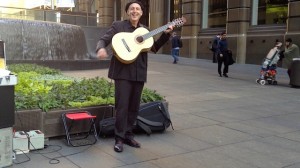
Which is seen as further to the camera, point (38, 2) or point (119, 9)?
point (119, 9)

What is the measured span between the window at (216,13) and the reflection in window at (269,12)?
2.26 metres

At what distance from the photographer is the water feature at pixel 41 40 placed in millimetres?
14914

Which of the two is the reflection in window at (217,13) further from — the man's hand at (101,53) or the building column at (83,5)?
the building column at (83,5)

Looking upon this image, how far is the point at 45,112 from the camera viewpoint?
210 inches

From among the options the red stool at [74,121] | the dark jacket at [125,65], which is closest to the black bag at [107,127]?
the red stool at [74,121]

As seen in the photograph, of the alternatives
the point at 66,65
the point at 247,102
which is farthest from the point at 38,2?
the point at 247,102

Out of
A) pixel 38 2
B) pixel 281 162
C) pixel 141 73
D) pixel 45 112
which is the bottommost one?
pixel 281 162

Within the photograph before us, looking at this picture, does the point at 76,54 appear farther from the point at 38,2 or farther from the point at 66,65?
the point at 38,2

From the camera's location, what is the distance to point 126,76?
5.07 metres

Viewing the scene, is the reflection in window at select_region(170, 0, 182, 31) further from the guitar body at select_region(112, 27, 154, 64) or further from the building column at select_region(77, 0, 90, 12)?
the guitar body at select_region(112, 27, 154, 64)

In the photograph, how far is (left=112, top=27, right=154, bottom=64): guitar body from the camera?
489cm

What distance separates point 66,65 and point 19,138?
1064 cm

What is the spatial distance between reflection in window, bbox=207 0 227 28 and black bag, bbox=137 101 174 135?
17.8 m

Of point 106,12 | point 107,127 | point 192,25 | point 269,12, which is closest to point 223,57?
point 269,12
